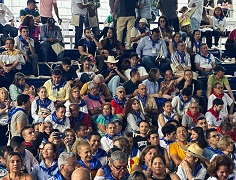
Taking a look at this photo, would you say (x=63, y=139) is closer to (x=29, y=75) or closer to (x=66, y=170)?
(x=66, y=170)

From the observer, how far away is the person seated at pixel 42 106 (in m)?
15.8

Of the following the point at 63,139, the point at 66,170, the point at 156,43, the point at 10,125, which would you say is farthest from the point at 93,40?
the point at 66,170

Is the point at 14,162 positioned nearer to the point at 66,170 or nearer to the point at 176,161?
the point at 66,170

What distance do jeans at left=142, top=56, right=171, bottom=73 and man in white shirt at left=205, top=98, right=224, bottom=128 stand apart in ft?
8.14

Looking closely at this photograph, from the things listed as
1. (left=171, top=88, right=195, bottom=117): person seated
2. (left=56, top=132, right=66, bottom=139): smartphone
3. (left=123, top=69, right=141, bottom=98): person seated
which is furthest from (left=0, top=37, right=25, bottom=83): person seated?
(left=56, top=132, right=66, bottom=139): smartphone

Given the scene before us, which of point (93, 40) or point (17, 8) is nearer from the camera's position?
point (93, 40)

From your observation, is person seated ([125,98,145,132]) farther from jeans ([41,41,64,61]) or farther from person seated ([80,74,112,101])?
jeans ([41,41,64,61])

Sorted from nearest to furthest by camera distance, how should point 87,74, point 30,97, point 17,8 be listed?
point 30,97
point 87,74
point 17,8

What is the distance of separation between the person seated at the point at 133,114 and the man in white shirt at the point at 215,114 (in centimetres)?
113

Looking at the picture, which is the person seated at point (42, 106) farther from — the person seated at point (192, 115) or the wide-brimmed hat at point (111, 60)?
the wide-brimmed hat at point (111, 60)

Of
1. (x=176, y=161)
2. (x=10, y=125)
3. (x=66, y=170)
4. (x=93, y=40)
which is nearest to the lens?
(x=66, y=170)

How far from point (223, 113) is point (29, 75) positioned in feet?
12.3

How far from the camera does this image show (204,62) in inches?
773

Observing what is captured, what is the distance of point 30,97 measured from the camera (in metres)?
16.5
